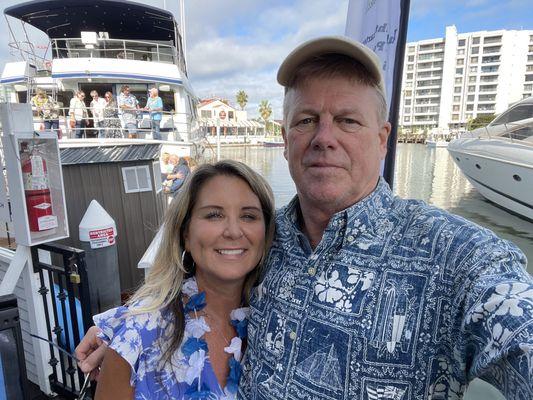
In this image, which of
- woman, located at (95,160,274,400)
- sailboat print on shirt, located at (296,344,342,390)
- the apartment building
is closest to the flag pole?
woman, located at (95,160,274,400)

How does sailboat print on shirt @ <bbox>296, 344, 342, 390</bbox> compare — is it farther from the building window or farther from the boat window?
the boat window

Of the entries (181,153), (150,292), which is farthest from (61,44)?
(150,292)

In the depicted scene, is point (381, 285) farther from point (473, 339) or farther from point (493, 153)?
point (493, 153)

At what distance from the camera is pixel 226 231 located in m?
1.49

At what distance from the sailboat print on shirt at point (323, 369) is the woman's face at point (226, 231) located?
480mm

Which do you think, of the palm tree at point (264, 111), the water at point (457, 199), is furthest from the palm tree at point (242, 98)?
the water at point (457, 199)

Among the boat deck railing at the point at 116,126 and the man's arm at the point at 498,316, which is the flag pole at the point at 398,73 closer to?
the man's arm at the point at 498,316

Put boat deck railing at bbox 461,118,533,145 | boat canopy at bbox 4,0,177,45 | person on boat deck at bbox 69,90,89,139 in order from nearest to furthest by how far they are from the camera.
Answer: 1. boat deck railing at bbox 461,118,533,145
2. person on boat deck at bbox 69,90,89,139
3. boat canopy at bbox 4,0,177,45

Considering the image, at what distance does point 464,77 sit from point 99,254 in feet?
318

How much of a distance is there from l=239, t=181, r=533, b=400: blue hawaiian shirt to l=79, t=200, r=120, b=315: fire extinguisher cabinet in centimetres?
386

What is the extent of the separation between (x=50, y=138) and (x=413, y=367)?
3.05 metres

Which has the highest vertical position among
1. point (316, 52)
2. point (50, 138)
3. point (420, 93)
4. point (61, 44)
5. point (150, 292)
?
point (420, 93)

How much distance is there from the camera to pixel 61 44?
13.6 meters

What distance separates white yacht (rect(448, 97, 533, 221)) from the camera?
9750 mm
